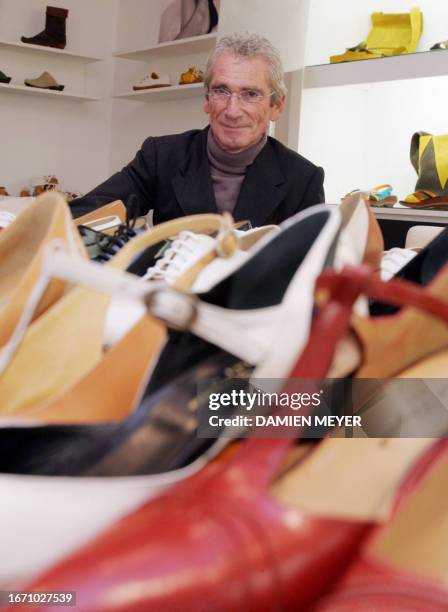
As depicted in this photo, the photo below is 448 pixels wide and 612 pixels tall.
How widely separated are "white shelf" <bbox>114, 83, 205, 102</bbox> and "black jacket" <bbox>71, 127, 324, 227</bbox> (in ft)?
6.71

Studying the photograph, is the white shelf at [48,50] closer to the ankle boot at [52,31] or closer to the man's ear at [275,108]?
the ankle boot at [52,31]

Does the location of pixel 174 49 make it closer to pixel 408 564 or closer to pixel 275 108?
pixel 275 108

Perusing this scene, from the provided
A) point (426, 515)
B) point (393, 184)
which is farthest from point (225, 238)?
point (393, 184)

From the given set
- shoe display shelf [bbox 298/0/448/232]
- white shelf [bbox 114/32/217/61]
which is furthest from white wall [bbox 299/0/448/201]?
white shelf [bbox 114/32/217/61]

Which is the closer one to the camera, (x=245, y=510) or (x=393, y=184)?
(x=245, y=510)

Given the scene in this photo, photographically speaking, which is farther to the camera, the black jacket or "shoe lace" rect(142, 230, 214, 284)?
the black jacket

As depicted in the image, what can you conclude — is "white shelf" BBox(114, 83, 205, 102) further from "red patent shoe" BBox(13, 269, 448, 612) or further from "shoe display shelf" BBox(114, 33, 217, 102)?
"red patent shoe" BBox(13, 269, 448, 612)

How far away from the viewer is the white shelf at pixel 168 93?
12.1 feet

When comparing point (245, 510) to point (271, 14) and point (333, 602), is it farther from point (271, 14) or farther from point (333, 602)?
point (271, 14)

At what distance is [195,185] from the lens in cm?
155

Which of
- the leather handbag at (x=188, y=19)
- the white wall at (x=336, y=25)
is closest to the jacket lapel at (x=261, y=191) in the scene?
the white wall at (x=336, y=25)

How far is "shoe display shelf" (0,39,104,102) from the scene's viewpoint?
389cm

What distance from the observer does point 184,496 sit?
273 millimetres

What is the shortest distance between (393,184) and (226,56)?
1.27 metres
